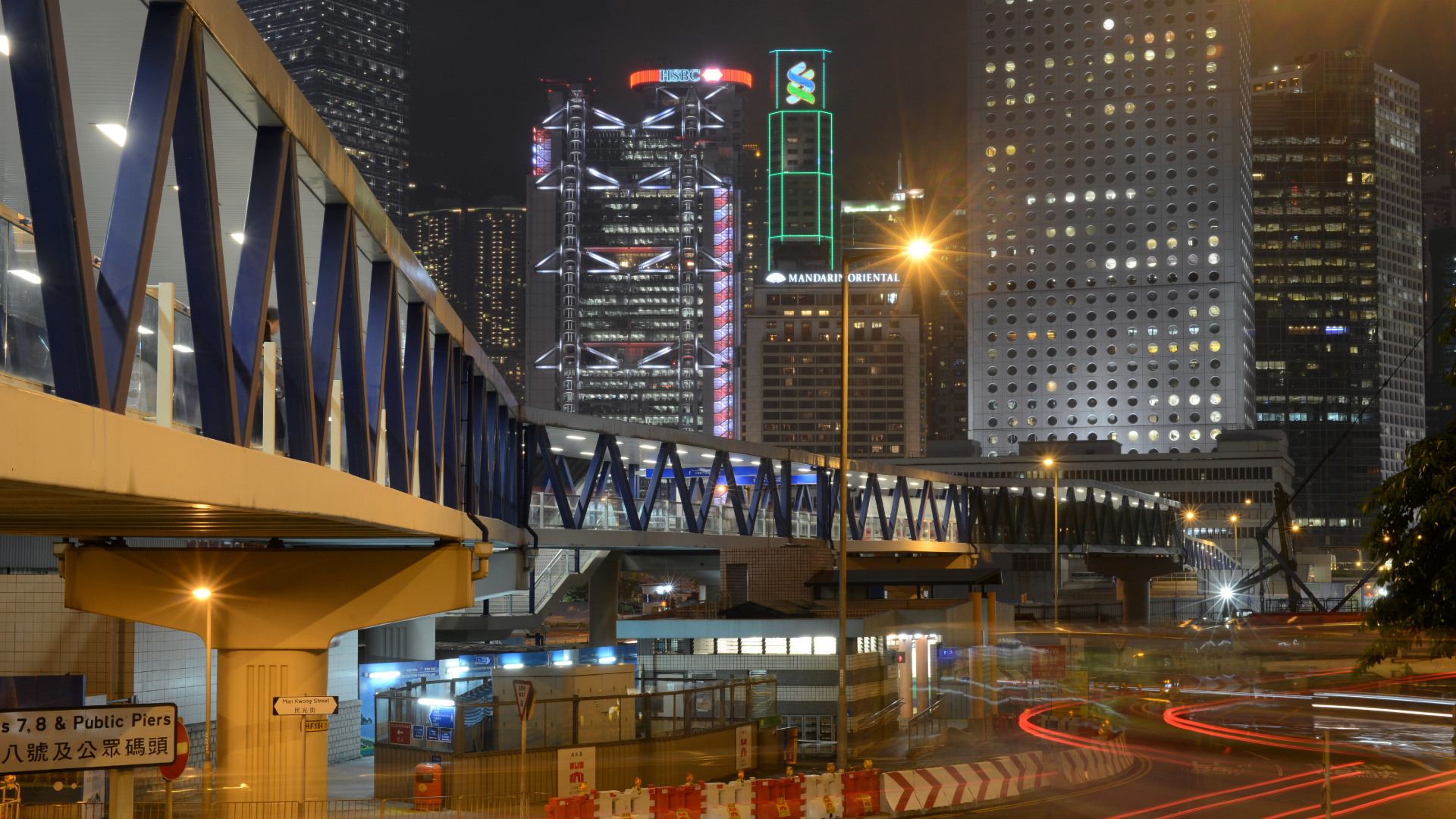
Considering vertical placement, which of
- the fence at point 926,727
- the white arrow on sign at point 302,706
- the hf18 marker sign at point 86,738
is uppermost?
the hf18 marker sign at point 86,738

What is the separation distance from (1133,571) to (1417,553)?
310 ft

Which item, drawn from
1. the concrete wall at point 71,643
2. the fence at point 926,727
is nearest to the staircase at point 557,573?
the fence at point 926,727

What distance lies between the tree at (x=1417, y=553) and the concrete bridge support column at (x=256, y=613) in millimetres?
12503

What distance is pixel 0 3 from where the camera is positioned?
665 cm

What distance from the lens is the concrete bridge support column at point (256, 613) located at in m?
16.8

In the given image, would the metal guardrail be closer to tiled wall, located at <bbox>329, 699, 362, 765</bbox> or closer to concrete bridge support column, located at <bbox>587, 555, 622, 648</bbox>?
concrete bridge support column, located at <bbox>587, 555, 622, 648</bbox>

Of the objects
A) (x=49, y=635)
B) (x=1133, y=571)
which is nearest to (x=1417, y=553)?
(x=49, y=635)

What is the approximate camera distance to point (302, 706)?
16766 millimetres

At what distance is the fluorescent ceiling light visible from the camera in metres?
10.1

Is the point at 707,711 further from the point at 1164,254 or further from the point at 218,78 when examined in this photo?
the point at 1164,254

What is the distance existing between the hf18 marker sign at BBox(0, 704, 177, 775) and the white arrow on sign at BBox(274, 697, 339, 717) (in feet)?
22.5

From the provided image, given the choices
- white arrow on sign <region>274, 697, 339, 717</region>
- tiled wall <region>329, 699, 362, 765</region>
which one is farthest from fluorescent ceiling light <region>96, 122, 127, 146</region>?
tiled wall <region>329, 699, 362, 765</region>

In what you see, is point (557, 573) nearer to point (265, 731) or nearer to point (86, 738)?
point (265, 731)

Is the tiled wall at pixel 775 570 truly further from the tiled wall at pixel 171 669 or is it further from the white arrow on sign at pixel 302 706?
the white arrow on sign at pixel 302 706
